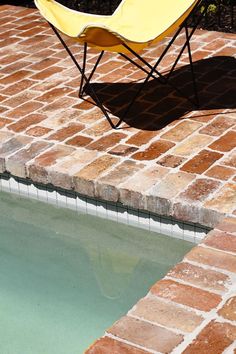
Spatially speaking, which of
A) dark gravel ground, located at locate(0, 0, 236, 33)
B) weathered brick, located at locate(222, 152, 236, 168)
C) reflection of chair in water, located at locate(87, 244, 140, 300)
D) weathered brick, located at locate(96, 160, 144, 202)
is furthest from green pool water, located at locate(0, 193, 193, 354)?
dark gravel ground, located at locate(0, 0, 236, 33)

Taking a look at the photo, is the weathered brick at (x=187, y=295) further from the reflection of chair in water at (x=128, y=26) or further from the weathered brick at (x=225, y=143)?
the reflection of chair in water at (x=128, y=26)

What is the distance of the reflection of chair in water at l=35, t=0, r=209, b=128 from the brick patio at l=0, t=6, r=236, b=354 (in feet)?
0.54

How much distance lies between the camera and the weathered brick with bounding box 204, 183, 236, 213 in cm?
407

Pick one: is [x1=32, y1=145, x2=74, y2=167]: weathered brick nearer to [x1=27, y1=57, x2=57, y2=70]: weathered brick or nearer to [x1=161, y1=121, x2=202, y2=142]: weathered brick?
[x1=161, y1=121, x2=202, y2=142]: weathered brick

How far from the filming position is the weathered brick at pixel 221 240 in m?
3.77

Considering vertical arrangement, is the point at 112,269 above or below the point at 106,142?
below

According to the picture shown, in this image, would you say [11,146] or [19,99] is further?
[19,99]

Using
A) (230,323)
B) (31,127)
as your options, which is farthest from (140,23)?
(230,323)

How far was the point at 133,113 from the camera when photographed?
5258mm

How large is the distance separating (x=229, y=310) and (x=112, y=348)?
1.76 feet

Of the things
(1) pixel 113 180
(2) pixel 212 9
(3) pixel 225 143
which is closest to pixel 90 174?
(1) pixel 113 180

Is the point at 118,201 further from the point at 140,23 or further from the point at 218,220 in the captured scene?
the point at 140,23

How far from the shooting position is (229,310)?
10.9 feet

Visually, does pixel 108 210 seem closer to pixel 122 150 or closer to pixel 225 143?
pixel 122 150
